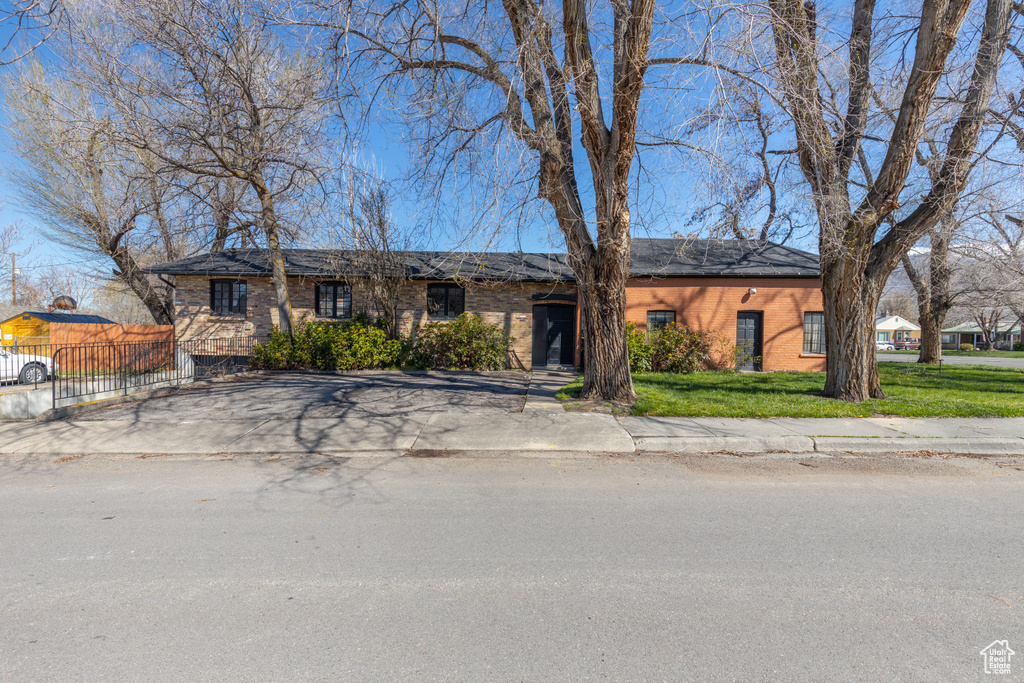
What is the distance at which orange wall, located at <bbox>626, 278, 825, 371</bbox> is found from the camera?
16.7 meters

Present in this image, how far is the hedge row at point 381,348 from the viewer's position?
627 inches

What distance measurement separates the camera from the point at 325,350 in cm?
1598

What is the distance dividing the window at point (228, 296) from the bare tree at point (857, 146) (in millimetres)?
18211

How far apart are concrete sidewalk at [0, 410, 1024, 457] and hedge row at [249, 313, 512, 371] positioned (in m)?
7.57

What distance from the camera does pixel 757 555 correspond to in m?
3.67

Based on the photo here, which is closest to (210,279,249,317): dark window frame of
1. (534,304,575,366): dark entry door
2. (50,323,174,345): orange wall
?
(50,323,174,345): orange wall

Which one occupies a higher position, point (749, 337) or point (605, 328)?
point (605, 328)

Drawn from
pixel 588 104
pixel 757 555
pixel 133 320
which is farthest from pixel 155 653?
pixel 133 320

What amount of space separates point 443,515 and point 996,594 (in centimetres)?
390

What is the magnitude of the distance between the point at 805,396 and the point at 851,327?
5.32 feet

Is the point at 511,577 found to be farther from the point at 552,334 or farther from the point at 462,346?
the point at 552,334

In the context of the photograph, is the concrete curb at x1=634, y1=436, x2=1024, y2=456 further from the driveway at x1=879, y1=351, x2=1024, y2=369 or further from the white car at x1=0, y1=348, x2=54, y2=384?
the driveway at x1=879, y1=351, x2=1024, y2=369

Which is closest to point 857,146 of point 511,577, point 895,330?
point 511,577

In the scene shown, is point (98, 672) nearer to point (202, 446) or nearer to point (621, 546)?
point (621, 546)
